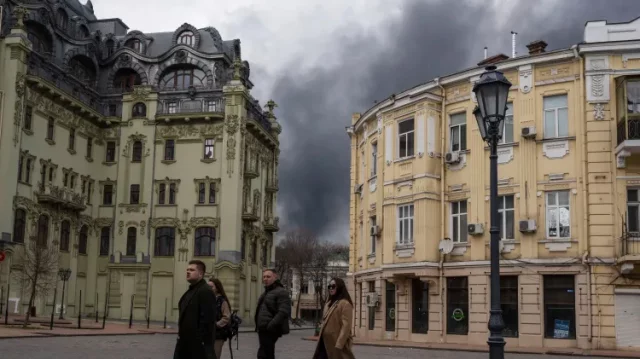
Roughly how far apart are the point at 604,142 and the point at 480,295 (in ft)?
23.6

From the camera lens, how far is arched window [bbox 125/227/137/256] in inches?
2223

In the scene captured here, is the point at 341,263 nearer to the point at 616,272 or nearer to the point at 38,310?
the point at 38,310

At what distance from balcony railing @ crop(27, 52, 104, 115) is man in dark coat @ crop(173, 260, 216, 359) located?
4323 cm

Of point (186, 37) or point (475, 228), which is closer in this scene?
point (475, 228)

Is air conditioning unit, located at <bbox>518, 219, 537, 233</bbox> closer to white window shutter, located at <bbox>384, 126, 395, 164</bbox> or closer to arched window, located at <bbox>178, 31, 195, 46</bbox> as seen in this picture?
white window shutter, located at <bbox>384, 126, 395, 164</bbox>

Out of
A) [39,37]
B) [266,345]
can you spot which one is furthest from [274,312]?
[39,37]

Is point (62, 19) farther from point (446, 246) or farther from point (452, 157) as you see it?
point (446, 246)

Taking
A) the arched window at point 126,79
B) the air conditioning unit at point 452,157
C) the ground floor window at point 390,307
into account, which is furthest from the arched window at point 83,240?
the air conditioning unit at point 452,157

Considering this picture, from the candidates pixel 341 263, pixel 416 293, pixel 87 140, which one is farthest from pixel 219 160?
pixel 341 263

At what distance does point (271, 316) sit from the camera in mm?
11555

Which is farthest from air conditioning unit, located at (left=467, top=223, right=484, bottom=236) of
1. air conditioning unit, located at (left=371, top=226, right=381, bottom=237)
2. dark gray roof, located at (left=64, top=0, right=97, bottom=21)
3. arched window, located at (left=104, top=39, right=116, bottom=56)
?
dark gray roof, located at (left=64, top=0, right=97, bottom=21)

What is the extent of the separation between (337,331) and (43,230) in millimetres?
42976

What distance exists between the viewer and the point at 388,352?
25.3 metres

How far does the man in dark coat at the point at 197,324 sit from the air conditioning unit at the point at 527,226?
21.0 m
